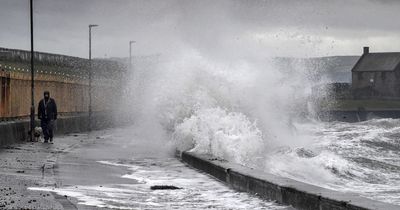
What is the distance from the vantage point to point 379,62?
429 ft

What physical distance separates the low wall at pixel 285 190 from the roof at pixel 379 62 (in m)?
115

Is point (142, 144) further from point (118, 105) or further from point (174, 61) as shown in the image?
point (118, 105)

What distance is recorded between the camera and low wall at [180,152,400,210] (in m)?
9.40

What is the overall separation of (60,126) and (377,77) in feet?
330

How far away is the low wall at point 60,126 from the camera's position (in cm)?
2309

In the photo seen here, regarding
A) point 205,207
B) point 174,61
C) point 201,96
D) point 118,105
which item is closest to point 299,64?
point 174,61

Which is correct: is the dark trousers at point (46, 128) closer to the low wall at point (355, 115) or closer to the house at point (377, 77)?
the low wall at point (355, 115)

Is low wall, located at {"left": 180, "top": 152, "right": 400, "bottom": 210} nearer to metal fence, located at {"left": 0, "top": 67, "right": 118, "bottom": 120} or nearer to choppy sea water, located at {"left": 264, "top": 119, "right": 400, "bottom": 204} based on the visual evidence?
choppy sea water, located at {"left": 264, "top": 119, "right": 400, "bottom": 204}

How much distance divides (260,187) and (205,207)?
159cm

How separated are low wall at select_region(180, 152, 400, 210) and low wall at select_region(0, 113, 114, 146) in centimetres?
857

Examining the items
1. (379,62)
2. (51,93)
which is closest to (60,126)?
(51,93)

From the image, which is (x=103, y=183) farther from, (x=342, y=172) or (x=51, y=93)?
(x=51, y=93)

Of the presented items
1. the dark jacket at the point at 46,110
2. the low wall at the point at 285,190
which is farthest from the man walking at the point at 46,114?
the low wall at the point at 285,190

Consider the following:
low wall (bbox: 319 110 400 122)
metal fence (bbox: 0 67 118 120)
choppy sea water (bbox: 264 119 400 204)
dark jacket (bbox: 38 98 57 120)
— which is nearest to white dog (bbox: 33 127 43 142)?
dark jacket (bbox: 38 98 57 120)
